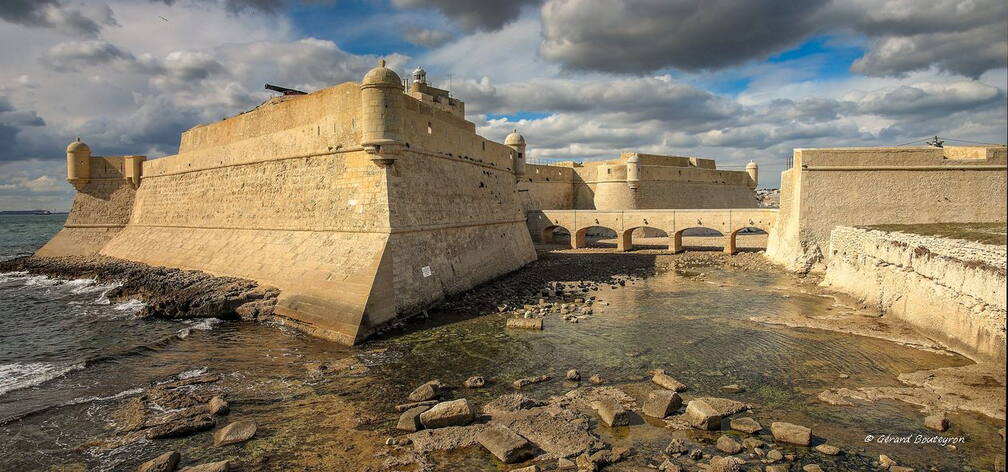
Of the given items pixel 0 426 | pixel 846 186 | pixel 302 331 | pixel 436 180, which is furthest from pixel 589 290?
pixel 0 426

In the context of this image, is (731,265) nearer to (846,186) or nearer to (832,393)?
(846,186)

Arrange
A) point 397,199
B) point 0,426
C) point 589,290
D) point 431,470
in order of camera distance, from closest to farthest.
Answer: point 431,470, point 0,426, point 397,199, point 589,290

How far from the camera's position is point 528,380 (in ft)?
31.0

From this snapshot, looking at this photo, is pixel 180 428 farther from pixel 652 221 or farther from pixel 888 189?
pixel 652 221

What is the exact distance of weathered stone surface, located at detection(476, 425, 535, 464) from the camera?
6570 mm

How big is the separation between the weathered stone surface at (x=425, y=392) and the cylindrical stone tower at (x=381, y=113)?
7280mm

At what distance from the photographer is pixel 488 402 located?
850cm

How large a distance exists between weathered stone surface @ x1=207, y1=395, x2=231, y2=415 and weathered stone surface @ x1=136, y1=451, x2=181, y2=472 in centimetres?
142

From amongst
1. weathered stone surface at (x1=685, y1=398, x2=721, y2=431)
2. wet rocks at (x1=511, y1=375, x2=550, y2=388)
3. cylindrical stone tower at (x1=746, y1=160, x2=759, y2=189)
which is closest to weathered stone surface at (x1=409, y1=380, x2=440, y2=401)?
wet rocks at (x1=511, y1=375, x2=550, y2=388)

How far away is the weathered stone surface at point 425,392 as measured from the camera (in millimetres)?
8594

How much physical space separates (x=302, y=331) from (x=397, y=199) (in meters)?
4.39

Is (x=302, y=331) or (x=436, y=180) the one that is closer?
(x=302, y=331)

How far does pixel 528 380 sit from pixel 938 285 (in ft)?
33.5

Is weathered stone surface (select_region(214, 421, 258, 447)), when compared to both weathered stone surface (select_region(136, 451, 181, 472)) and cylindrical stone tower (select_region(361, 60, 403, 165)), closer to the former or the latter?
weathered stone surface (select_region(136, 451, 181, 472))
